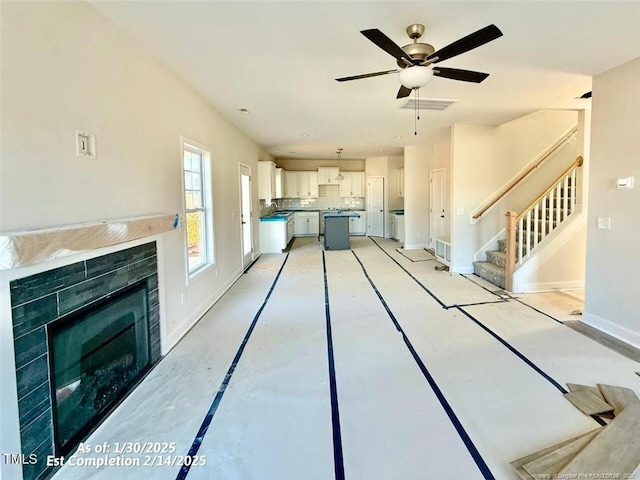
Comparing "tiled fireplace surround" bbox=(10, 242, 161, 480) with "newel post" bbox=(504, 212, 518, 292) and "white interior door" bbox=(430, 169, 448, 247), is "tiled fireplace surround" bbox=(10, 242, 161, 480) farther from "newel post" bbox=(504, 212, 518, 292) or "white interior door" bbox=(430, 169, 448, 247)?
"white interior door" bbox=(430, 169, 448, 247)

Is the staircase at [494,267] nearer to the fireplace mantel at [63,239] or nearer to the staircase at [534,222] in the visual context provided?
the staircase at [534,222]

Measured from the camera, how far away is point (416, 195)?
8.89 meters

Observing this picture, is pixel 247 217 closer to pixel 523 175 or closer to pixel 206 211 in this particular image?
pixel 206 211

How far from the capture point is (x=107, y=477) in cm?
175

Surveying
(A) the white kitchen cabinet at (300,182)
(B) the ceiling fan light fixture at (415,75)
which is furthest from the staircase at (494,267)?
(A) the white kitchen cabinet at (300,182)

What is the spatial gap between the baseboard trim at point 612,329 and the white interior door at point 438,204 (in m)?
4.26

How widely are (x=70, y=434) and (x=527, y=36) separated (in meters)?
4.19

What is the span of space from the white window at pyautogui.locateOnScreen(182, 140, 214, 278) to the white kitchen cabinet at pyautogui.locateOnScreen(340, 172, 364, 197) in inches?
309

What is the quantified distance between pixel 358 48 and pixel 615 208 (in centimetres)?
299

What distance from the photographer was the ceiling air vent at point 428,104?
4.40 metres

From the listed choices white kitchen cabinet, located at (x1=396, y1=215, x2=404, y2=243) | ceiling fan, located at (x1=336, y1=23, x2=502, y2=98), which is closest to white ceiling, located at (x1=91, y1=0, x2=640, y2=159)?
ceiling fan, located at (x1=336, y1=23, x2=502, y2=98)

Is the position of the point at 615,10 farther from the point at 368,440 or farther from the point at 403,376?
the point at 368,440

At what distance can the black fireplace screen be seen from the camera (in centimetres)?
185

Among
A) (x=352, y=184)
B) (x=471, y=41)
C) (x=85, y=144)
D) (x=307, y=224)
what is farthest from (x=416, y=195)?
(x=85, y=144)
